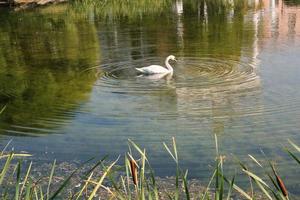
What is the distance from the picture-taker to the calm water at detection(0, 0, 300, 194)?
29.1 ft

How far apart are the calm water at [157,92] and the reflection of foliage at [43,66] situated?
40mm

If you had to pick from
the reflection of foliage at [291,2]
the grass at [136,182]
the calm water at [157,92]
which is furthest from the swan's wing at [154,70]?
the reflection of foliage at [291,2]

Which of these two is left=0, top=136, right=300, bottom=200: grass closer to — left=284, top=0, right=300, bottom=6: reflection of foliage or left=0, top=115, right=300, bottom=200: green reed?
left=0, top=115, right=300, bottom=200: green reed

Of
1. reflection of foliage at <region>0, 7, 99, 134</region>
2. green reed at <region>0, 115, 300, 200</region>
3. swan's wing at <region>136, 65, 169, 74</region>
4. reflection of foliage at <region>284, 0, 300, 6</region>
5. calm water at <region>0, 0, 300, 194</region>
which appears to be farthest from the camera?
reflection of foliage at <region>284, 0, 300, 6</region>

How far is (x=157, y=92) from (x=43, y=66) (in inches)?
240

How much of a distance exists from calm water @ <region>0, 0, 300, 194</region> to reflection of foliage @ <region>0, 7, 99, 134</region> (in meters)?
0.04

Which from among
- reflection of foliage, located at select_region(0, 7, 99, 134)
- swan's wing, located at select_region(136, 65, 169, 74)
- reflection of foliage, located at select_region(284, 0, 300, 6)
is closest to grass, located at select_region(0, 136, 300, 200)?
reflection of foliage, located at select_region(0, 7, 99, 134)

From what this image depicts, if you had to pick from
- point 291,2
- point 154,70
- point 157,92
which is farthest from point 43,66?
point 291,2

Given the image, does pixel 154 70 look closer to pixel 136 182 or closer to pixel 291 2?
pixel 136 182

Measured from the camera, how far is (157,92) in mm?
12562

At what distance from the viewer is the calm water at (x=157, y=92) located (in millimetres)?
8875

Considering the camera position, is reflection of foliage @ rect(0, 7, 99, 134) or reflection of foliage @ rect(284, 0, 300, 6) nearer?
reflection of foliage @ rect(0, 7, 99, 134)

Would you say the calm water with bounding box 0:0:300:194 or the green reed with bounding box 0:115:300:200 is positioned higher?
the green reed with bounding box 0:115:300:200

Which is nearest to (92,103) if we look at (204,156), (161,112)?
(161,112)
